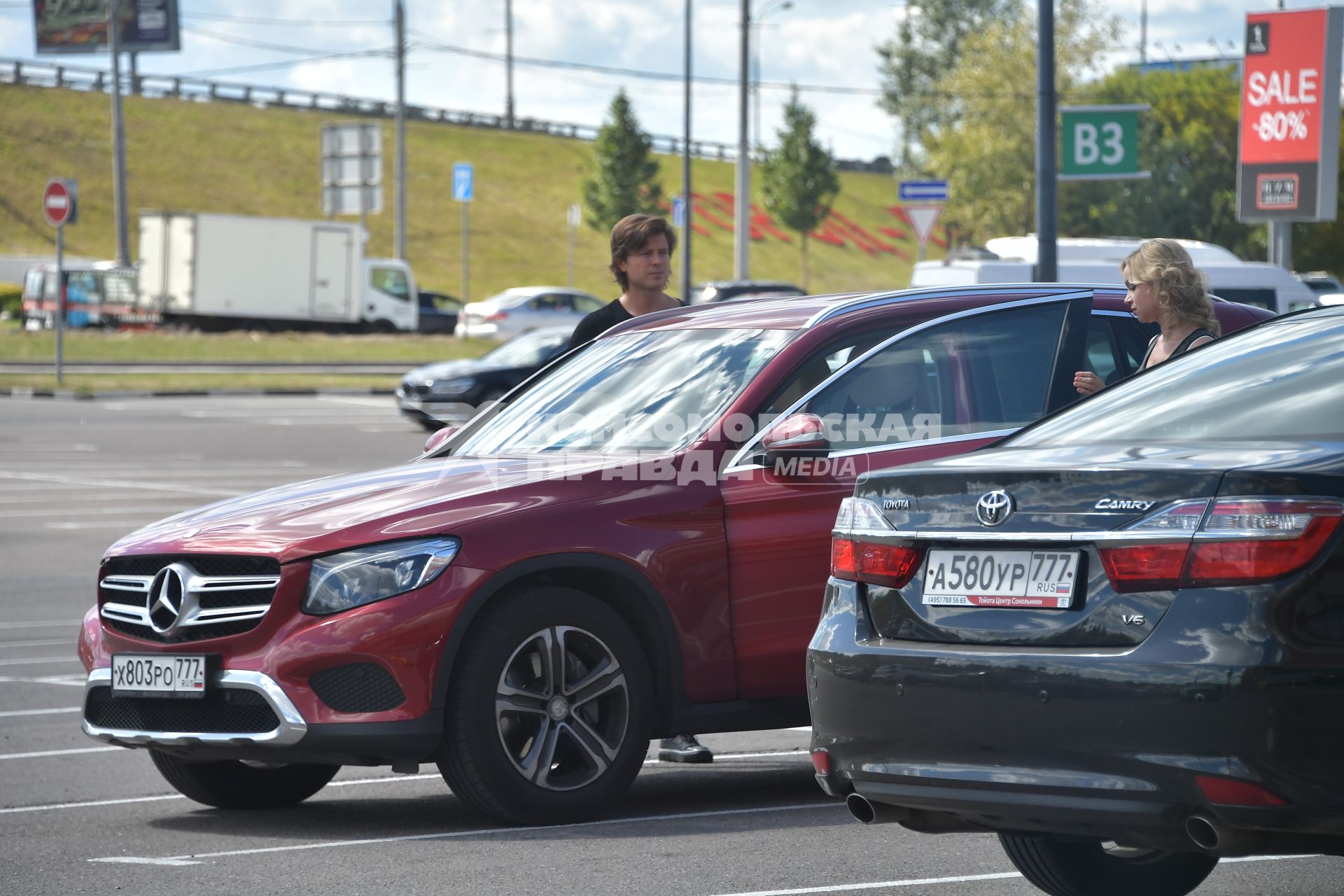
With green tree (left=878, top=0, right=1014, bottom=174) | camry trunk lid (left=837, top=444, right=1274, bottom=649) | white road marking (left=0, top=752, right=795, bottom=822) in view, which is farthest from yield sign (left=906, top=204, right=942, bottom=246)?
green tree (left=878, top=0, right=1014, bottom=174)

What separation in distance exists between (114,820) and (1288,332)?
417cm

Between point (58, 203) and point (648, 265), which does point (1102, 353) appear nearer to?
point (648, 265)

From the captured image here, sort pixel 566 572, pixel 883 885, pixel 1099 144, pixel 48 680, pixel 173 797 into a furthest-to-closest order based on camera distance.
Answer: pixel 1099 144
pixel 48 680
pixel 173 797
pixel 566 572
pixel 883 885

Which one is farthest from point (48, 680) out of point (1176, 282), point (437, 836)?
point (1176, 282)

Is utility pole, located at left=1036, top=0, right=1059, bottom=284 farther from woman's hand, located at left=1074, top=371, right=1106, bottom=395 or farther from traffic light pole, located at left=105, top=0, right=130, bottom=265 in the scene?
traffic light pole, located at left=105, top=0, right=130, bottom=265

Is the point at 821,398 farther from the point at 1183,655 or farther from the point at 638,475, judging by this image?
the point at 1183,655

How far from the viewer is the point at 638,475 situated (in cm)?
627

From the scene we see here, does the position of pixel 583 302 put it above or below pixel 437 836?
above

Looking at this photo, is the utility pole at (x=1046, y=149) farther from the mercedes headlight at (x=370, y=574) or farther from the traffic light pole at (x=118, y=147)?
the traffic light pole at (x=118, y=147)

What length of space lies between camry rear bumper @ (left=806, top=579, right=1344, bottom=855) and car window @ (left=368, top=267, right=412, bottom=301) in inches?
1884

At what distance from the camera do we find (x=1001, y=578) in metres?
4.07

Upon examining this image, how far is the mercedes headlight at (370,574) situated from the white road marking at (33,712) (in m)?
3.51

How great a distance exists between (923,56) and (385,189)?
30595 mm

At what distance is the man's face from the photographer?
8539 millimetres
